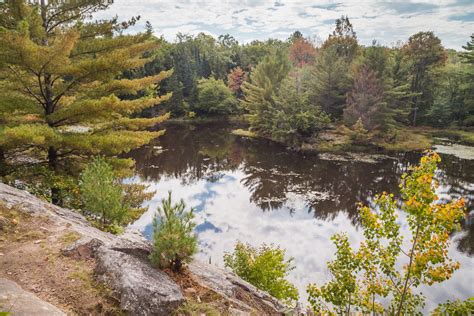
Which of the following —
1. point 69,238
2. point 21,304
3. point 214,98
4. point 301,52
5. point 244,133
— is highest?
point 301,52

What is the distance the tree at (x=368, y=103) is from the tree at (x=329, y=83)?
3239mm

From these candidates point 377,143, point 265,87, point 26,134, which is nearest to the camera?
point 26,134

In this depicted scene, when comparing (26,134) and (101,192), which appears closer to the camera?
(101,192)

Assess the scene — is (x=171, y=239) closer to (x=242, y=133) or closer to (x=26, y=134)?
(x=26, y=134)

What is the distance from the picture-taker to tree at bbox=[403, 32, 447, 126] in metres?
40.5

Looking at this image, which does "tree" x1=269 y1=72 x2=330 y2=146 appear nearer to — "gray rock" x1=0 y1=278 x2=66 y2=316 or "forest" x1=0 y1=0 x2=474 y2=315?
"forest" x1=0 y1=0 x2=474 y2=315

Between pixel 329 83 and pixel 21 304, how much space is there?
3814 centimetres

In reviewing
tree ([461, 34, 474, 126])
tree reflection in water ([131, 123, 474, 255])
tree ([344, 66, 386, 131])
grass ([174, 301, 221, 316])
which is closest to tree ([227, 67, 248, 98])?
tree reflection in water ([131, 123, 474, 255])

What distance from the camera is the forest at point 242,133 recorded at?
18.5ft

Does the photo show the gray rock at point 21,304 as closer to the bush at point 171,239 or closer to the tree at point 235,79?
the bush at point 171,239

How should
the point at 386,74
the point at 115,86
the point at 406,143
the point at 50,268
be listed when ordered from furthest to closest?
1. the point at 386,74
2. the point at 406,143
3. the point at 115,86
4. the point at 50,268

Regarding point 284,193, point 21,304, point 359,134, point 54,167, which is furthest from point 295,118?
point 21,304

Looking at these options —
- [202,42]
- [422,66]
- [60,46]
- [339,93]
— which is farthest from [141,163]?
[202,42]

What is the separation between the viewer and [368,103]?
3319 centimetres
